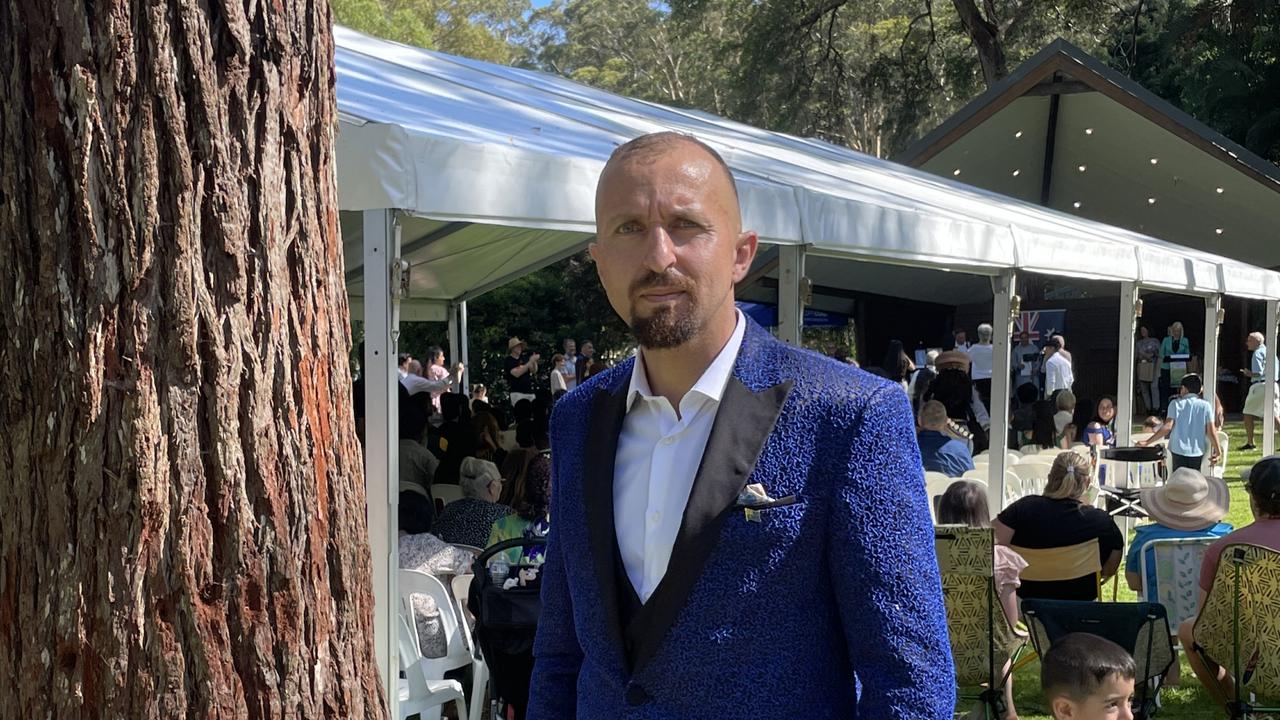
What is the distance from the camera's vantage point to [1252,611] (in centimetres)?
560

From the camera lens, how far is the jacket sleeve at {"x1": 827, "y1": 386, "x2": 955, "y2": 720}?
5.24 feet

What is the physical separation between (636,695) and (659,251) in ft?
1.87

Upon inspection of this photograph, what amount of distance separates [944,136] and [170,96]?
57.0 ft

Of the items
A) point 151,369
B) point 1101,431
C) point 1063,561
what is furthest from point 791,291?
point 1101,431

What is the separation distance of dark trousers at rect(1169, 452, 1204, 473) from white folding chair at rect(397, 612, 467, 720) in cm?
926

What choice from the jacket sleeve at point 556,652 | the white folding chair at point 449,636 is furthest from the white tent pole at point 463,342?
the jacket sleeve at point 556,652

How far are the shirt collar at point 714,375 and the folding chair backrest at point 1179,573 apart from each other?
17.4 feet

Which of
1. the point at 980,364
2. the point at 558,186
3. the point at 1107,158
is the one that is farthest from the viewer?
the point at 1107,158

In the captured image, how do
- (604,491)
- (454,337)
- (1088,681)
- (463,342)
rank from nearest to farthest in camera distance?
(604,491), (1088,681), (463,342), (454,337)

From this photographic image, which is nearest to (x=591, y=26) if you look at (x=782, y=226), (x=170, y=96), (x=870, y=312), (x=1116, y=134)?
(x=870, y=312)

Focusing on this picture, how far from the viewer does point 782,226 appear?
5.86m

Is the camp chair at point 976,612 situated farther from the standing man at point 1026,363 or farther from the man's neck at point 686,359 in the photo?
the standing man at point 1026,363

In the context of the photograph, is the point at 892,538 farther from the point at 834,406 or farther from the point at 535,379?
the point at 535,379

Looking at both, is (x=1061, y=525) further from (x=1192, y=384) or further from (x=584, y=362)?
(x=584, y=362)
